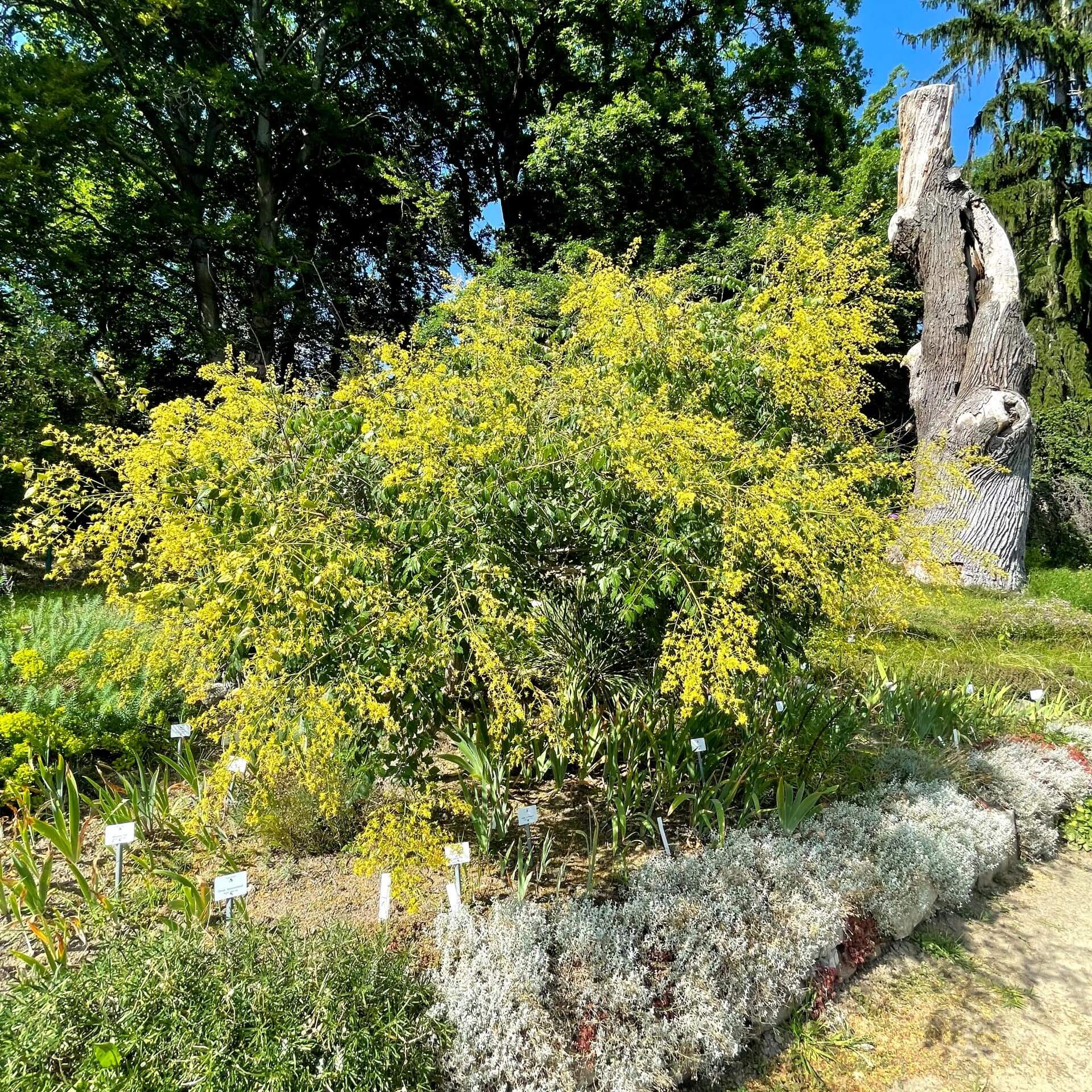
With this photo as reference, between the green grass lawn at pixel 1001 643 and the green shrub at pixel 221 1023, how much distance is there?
3845 millimetres

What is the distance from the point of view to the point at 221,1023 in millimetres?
1623

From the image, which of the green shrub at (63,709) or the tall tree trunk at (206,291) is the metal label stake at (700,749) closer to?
the green shrub at (63,709)

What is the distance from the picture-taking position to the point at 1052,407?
429 inches

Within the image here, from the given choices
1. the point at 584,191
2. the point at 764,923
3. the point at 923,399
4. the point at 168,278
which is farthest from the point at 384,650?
the point at 168,278

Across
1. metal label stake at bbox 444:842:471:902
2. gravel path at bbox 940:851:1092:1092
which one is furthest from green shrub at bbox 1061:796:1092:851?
metal label stake at bbox 444:842:471:902

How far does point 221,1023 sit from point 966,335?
9625mm

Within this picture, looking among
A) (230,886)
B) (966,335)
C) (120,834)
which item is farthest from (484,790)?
(966,335)

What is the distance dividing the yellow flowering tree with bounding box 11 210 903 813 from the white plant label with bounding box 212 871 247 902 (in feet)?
0.97

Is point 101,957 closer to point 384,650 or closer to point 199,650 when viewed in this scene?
point 199,650

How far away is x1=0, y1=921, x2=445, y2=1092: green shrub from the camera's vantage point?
1553 millimetres

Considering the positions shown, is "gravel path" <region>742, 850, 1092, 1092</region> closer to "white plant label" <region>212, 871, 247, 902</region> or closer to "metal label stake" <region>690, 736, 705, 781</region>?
"metal label stake" <region>690, 736, 705, 781</region>

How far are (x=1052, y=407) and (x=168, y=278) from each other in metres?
14.6

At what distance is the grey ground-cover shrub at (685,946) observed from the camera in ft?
5.84

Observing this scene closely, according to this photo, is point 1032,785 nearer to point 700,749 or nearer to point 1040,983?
point 1040,983
